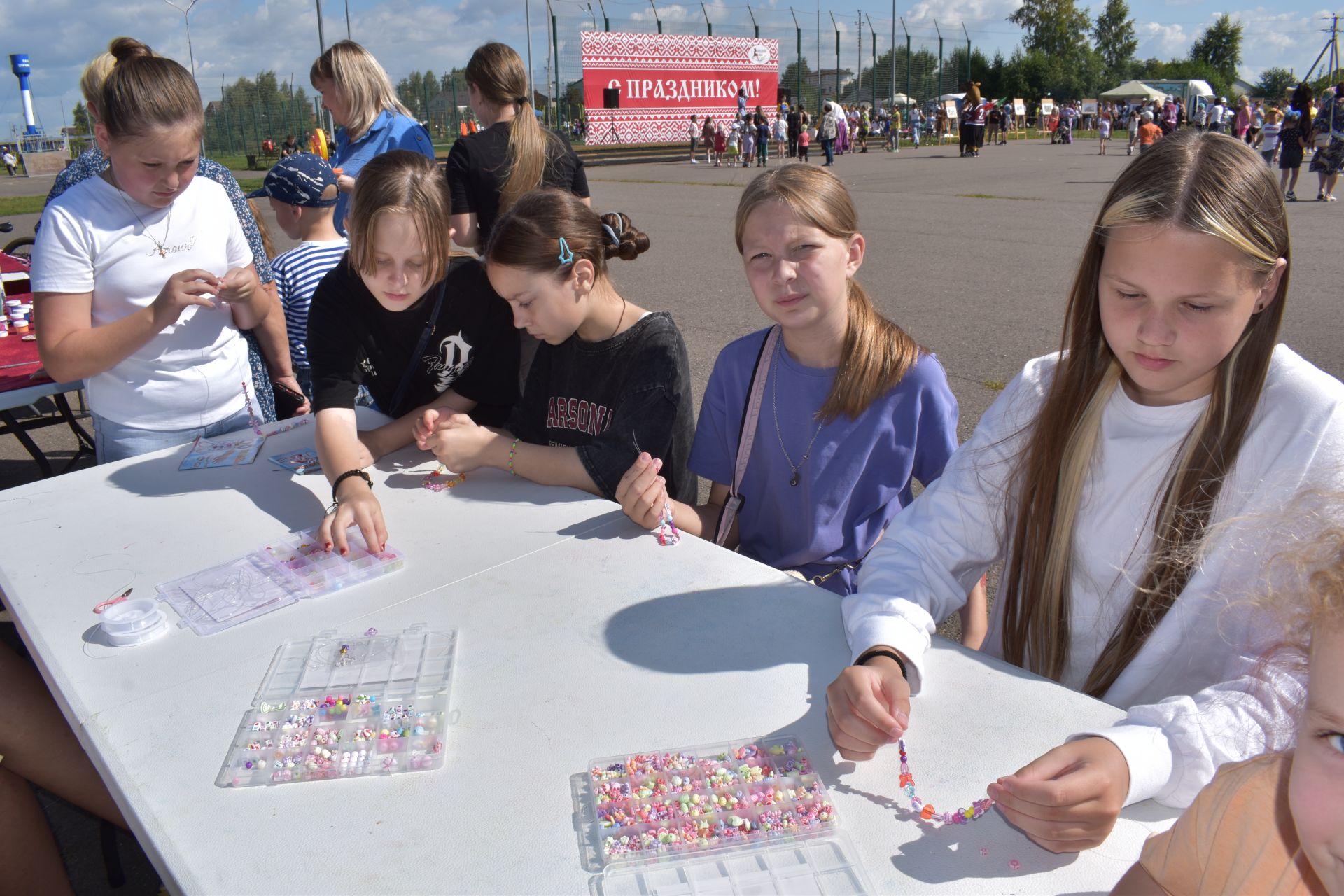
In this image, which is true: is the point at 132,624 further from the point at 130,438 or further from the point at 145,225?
the point at 145,225

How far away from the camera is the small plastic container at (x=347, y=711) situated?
1098mm

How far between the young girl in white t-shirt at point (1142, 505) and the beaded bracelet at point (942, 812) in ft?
0.09

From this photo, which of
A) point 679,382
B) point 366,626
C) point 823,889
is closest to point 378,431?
point 679,382

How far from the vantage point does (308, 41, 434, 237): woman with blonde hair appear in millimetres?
3916

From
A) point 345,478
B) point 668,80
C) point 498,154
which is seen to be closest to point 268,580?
point 345,478

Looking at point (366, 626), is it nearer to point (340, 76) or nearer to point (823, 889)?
point (823, 889)

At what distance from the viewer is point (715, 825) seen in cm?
99

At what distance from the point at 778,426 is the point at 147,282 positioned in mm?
1678

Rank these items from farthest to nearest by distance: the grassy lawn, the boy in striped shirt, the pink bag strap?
the grassy lawn → the boy in striped shirt → the pink bag strap

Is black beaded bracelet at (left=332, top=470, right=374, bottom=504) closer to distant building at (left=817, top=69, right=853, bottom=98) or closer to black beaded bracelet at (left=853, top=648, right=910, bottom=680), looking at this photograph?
black beaded bracelet at (left=853, top=648, right=910, bottom=680)

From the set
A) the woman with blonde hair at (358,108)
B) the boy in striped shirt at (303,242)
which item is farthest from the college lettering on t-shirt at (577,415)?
the woman with blonde hair at (358,108)

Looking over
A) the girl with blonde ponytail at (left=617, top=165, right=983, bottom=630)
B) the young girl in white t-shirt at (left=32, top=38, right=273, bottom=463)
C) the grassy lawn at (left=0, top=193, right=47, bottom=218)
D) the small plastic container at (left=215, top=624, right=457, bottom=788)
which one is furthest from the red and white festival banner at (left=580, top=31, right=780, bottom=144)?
the small plastic container at (left=215, top=624, right=457, bottom=788)

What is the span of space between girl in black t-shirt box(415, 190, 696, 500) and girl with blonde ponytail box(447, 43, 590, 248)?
4.68 feet

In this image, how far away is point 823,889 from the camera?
902 mm
